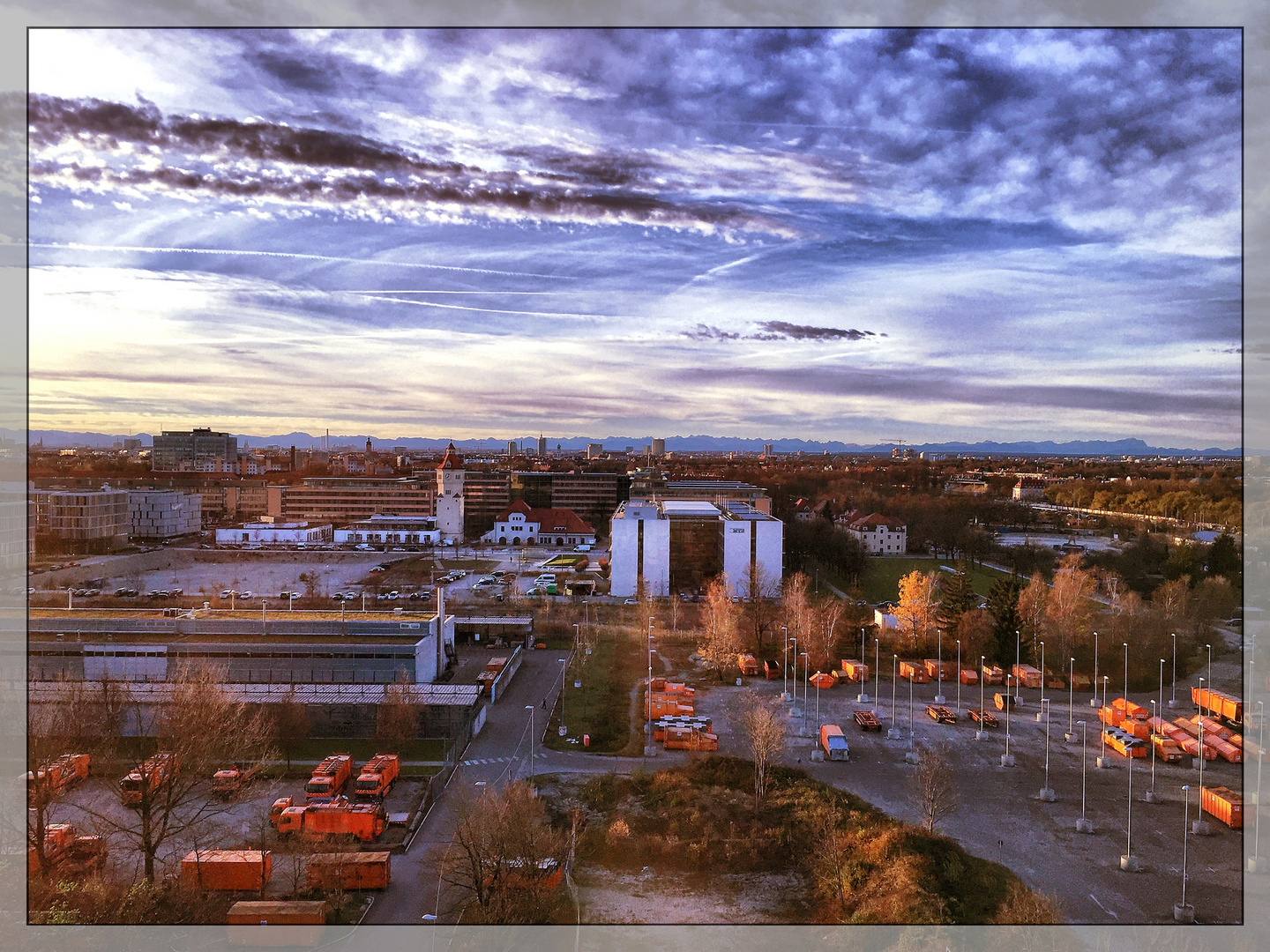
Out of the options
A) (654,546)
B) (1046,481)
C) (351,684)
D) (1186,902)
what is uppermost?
(1046,481)

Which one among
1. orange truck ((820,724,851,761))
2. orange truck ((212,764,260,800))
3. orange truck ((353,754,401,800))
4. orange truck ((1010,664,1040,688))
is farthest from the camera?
orange truck ((1010,664,1040,688))

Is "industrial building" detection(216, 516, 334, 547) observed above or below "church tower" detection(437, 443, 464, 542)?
below

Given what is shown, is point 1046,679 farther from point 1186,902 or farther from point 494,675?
point 494,675

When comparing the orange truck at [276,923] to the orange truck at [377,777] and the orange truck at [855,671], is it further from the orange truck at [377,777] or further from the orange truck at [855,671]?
A: the orange truck at [855,671]

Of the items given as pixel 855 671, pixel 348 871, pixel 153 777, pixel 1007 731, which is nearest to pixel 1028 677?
pixel 1007 731

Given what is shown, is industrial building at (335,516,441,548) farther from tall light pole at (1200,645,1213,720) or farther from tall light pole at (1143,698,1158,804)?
tall light pole at (1200,645,1213,720)

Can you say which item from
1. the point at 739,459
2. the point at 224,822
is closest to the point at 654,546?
the point at 224,822

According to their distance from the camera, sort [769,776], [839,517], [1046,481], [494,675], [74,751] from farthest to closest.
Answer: [839,517], [1046,481], [494,675], [769,776], [74,751]

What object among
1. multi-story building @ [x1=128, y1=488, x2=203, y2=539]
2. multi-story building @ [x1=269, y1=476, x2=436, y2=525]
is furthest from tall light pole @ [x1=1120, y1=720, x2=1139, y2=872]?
multi-story building @ [x1=269, y1=476, x2=436, y2=525]
